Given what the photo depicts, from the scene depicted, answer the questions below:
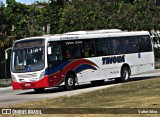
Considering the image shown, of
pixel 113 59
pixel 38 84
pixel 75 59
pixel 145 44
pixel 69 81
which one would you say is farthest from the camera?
pixel 145 44

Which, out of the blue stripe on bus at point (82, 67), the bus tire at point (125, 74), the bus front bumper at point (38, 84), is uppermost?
the blue stripe on bus at point (82, 67)

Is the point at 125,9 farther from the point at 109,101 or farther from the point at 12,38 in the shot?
the point at 109,101

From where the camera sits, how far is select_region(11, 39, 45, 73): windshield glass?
2219 cm

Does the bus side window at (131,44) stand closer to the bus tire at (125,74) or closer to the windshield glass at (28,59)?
the bus tire at (125,74)

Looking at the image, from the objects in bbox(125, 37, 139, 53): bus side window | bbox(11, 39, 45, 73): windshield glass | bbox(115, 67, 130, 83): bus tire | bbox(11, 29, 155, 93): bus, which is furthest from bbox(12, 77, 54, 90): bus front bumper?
bbox(125, 37, 139, 53): bus side window

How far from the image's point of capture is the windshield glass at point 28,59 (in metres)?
22.2

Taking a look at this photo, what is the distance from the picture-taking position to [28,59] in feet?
73.9

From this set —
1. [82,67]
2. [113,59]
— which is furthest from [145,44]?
→ [82,67]

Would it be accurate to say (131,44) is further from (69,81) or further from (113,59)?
(69,81)

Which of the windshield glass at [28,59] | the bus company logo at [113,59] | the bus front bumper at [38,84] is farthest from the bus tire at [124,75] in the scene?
the windshield glass at [28,59]

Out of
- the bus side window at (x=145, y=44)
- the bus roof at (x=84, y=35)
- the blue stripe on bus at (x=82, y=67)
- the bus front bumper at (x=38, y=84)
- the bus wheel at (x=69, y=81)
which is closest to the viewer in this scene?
the bus front bumper at (x=38, y=84)

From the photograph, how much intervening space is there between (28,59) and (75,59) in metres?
2.50

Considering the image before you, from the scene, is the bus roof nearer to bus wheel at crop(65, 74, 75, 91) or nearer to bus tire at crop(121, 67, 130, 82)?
bus wheel at crop(65, 74, 75, 91)

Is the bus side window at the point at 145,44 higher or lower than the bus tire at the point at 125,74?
higher
